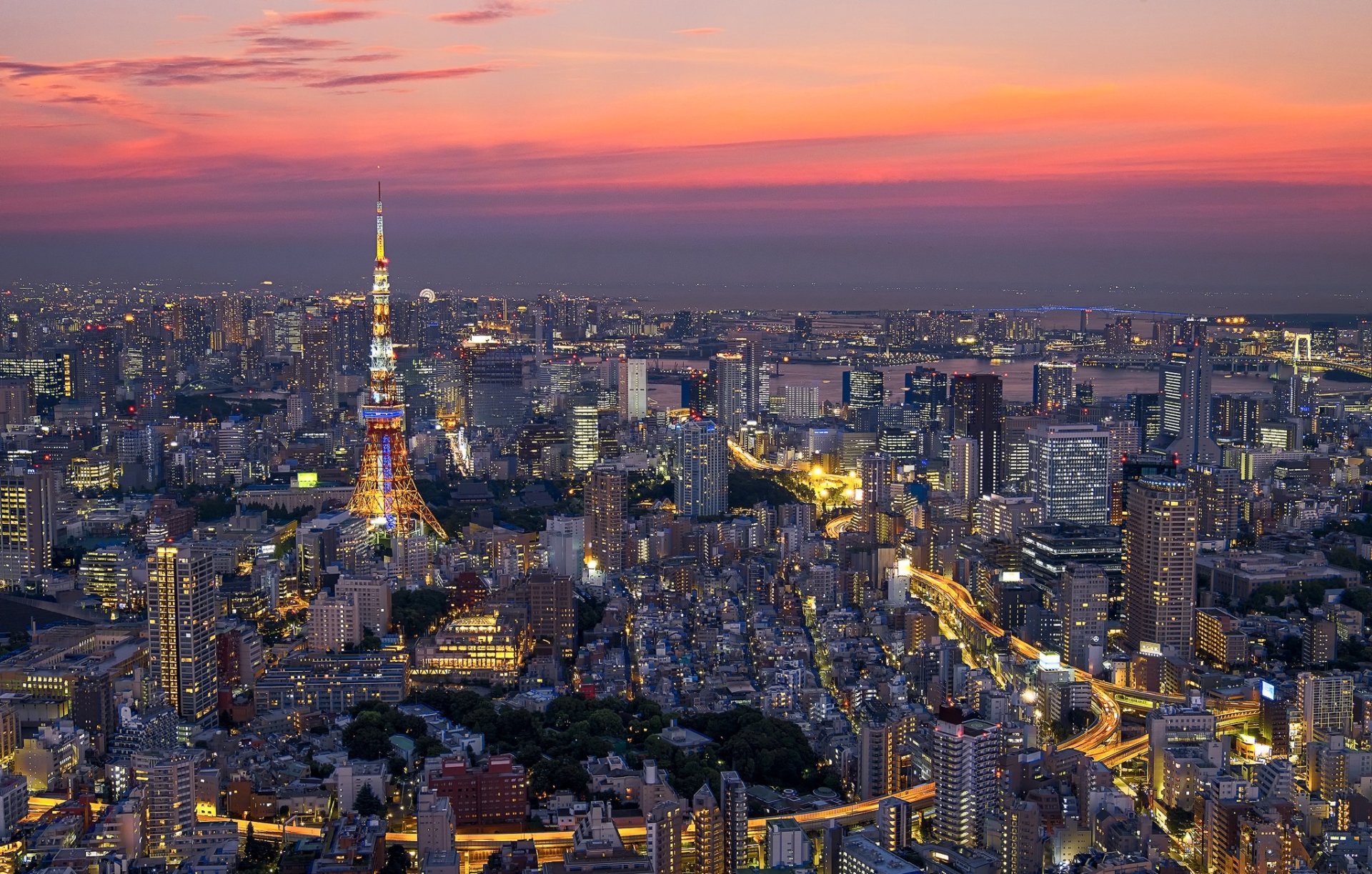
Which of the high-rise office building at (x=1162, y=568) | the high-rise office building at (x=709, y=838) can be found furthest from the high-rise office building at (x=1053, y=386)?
the high-rise office building at (x=709, y=838)

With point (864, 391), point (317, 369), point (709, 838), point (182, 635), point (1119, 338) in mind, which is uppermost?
point (1119, 338)

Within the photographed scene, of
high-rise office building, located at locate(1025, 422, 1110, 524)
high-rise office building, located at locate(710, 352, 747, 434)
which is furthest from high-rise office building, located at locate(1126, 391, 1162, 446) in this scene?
high-rise office building, located at locate(710, 352, 747, 434)

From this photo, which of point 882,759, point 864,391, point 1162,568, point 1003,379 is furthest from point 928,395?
point 882,759

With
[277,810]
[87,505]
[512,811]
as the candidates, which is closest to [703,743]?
[512,811]

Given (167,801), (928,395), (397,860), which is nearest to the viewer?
(397,860)

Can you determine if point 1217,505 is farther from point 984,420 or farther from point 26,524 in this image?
point 26,524

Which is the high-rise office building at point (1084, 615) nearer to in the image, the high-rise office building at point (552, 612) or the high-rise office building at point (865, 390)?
the high-rise office building at point (552, 612)

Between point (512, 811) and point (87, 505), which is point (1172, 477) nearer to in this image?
point (512, 811)
